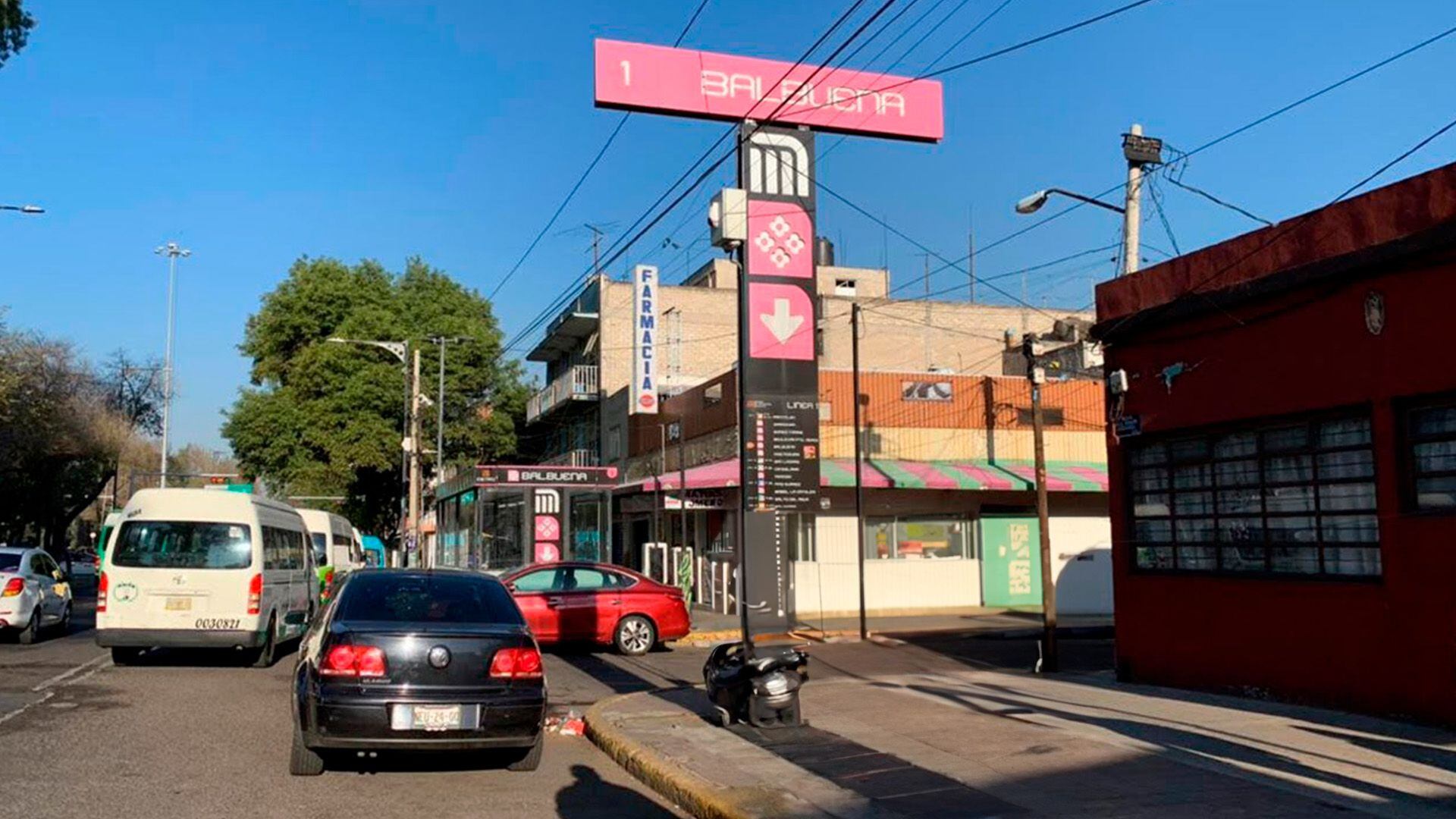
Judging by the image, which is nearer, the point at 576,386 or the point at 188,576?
the point at 188,576

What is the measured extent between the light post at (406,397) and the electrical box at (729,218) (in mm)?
34162

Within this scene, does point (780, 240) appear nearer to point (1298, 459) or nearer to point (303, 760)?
point (1298, 459)

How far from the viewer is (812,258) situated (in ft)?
41.5

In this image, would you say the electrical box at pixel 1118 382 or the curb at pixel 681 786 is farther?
the electrical box at pixel 1118 382

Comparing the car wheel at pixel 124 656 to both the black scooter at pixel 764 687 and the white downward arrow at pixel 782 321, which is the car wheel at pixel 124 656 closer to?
the black scooter at pixel 764 687

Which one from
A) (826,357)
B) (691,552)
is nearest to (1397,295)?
(691,552)

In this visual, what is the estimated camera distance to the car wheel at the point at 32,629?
61.6ft

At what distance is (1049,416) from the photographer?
29.5 metres

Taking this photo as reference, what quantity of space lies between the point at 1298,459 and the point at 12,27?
63.0 ft

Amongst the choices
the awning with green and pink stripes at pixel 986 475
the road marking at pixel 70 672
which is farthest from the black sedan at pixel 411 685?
the awning with green and pink stripes at pixel 986 475

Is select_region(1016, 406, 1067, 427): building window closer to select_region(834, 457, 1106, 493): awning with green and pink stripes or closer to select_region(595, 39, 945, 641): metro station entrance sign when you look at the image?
select_region(834, 457, 1106, 493): awning with green and pink stripes

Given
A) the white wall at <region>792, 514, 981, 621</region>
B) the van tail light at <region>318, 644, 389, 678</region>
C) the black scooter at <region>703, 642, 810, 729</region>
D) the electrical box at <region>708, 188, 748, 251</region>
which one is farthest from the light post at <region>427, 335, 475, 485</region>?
the van tail light at <region>318, 644, 389, 678</region>

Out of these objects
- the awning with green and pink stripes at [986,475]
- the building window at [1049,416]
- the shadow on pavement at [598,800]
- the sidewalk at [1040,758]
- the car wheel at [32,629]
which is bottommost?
the shadow on pavement at [598,800]

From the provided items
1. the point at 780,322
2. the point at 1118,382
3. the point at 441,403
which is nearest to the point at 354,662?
the point at 780,322
